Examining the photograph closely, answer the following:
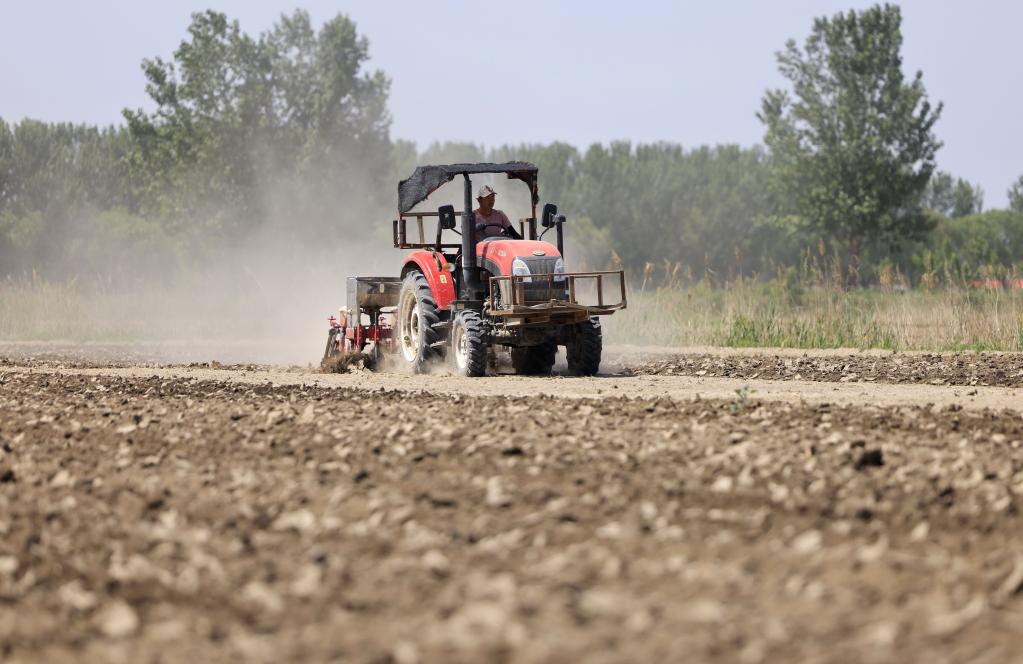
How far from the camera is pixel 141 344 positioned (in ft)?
88.5

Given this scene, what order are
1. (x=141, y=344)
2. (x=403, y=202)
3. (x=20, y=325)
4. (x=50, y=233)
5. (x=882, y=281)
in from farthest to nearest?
1. (x=50, y=233)
2. (x=20, y=325)
3. (x=141, y=344)
4. (x=882, y=281)
5. (x=403, y=202)

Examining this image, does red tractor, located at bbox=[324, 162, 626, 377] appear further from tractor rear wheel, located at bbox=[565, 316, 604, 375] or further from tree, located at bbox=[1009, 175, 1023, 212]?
tree, located at bbox=[1009, 175, 1023, 212]

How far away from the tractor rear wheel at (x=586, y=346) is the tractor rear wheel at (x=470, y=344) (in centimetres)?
103

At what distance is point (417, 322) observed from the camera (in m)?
15.9

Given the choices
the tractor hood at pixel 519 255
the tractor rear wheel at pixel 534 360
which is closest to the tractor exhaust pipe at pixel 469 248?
the tractor hood at pixel 519 255

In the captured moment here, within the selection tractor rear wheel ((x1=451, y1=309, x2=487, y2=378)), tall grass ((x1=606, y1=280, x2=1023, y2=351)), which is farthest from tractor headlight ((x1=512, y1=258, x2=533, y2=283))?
tall grass ((x1=606, y1=280, x2=1023, y2=351))

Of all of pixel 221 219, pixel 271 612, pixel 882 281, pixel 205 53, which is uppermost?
pixel 205 53

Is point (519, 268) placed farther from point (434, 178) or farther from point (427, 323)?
point (434, 178)

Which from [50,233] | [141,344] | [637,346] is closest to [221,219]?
[50,233]

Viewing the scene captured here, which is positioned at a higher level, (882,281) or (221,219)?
(221,219)

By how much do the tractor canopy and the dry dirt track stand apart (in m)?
5.71

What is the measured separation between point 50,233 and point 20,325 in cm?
3549

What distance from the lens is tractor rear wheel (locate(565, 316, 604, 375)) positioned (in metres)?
14.7

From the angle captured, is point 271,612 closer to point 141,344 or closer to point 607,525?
point 607,525
